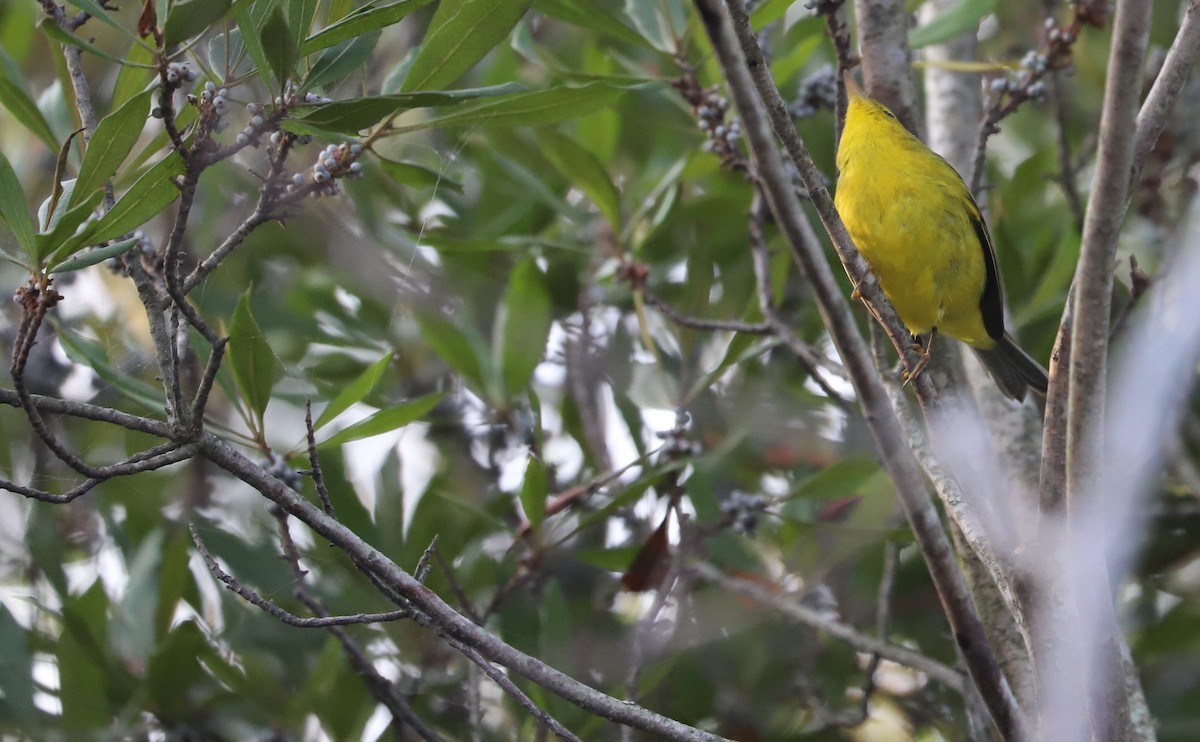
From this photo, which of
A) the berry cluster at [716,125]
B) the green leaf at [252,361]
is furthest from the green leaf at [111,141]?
the berry cluster at [716,125]

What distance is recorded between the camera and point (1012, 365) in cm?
343

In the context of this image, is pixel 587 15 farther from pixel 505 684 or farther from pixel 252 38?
→ pixel 505 684

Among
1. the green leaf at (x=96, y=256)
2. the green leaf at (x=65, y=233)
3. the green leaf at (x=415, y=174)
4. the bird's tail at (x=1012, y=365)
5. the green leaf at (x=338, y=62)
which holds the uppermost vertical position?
the green leaf at (x=338, y=62)

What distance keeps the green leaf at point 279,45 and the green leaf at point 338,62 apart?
0.09m

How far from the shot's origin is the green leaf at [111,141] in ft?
6.06

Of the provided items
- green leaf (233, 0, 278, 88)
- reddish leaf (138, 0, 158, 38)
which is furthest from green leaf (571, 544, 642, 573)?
reddish leaf (138, 0, 158, 38)

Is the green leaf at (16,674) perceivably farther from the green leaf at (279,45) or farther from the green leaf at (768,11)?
the green leaf at (768,11)

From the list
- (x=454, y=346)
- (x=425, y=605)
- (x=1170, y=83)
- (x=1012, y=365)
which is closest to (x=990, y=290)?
(x=1012, y=365)

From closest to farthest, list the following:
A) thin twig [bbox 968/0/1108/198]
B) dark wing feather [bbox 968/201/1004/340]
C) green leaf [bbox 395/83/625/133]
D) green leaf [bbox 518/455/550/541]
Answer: green leaf [bbox 395/83/625/133] < green leaf [bbox 518/455/550/541] < thin twig [bbox 968/0/1108/198] < dark wing feather [bbox 968/201/1004/340]

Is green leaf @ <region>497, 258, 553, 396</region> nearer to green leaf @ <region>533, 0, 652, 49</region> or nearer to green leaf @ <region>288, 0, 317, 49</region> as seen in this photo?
green leaf @ <region>533, 0, 652, 49</region>

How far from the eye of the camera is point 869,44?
10.1ft

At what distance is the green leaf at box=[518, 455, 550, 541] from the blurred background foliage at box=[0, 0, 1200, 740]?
0.04ft

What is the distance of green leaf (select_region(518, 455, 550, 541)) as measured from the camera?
2.88 m

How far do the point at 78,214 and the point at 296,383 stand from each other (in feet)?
2.71
